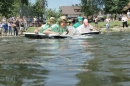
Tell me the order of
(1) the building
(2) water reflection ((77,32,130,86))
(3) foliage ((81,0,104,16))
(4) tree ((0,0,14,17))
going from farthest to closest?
(1) the building, (3) foliage ((81,0,104,16)), (4) tree ((0,0,14,17)), (2) water reflection ((77,32,130,86))

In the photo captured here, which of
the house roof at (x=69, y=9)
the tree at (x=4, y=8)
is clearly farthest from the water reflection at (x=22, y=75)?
the house roof at (x=69, y=9)

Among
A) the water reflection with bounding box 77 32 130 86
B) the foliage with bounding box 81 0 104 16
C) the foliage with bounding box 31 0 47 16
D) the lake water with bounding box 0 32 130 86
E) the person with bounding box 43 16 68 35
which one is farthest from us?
the foliage with bounding box 81 0 104 16

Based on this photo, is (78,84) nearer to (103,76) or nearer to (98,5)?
(103,76)

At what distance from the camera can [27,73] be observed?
527cm

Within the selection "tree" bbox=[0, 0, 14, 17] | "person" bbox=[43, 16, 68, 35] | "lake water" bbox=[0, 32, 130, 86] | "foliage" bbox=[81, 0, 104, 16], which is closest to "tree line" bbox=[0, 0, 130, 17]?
"foliage" bbox=[81, 0, 104, 16]

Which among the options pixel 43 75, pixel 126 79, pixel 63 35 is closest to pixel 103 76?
pixel 126 79

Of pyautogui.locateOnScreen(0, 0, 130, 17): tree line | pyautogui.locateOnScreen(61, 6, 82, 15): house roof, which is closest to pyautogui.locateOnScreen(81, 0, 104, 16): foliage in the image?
pyautogui.locateOnScreen(0, 0, 130, 17): tree line

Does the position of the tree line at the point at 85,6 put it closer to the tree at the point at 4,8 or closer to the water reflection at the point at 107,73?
the tree at the point at 4,8

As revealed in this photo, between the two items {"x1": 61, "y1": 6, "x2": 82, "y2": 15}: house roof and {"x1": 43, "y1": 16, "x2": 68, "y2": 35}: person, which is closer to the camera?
{"x1": 43, "y1": 16, "x2": 68, "y2": 35}: person

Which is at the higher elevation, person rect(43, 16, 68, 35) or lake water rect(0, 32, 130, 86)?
person rect(43, 16, 68, 35)

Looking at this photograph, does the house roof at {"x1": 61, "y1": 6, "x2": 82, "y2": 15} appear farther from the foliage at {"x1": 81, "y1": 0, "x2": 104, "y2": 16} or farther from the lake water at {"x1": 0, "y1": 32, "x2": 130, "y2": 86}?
the lake water at {"x1": 0, "y1": 32, "x2": 130, "y2": 86}

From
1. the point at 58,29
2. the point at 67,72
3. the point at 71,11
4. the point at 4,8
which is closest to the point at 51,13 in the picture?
the point at 71,11

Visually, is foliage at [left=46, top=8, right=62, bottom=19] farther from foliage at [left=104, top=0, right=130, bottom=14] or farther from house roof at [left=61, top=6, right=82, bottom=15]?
house roof at [left=61, top=6, right=82, bottom=15]

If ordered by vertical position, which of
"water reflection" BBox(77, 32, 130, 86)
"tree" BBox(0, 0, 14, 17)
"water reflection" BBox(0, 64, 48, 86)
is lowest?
"water reflection" BBox(0, 64, 48, 86)
